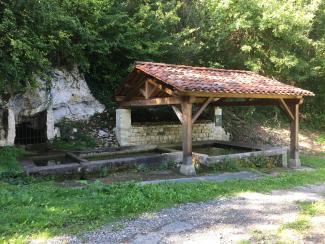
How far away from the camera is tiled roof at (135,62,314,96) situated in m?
8.88

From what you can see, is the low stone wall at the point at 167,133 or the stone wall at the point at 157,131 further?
the low stone wall at the point at 167,133

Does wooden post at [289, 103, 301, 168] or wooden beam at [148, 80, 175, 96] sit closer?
wooden beam at [148, 80, 175, 96]

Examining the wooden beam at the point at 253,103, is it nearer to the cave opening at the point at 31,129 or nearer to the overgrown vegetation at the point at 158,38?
the overgrown vegetation at the point at 158,38

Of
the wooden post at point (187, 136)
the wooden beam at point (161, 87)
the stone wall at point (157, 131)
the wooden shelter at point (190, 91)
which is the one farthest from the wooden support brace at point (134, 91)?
the wooden post at point (187, 136)

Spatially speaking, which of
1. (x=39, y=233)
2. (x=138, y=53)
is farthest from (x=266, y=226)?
(x=138, y=53)

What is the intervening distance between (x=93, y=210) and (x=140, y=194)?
0.98 m

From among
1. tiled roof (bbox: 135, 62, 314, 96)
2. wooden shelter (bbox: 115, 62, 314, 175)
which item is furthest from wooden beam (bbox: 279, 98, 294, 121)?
tiled roof (bbox: 135, 62, 314, 96)

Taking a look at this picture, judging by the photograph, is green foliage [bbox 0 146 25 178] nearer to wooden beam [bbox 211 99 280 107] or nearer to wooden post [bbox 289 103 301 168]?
wooden beam [bbox 211 99 280 107]

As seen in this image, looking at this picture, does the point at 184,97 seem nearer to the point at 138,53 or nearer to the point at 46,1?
the point at 46,1

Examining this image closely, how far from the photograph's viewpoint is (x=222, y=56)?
1731cm

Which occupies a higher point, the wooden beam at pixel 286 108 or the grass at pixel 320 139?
the wooden beam at pixel 286 108

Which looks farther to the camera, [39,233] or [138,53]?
[138,53]

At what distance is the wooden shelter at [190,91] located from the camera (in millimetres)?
8938

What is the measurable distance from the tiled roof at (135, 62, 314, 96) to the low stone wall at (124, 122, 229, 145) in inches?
113
